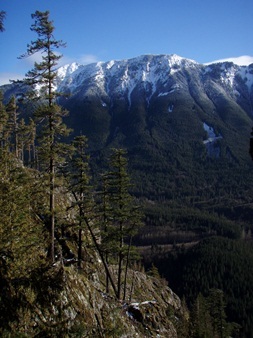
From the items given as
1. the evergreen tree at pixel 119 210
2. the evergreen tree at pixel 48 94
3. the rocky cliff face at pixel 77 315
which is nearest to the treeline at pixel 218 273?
the evergreen tree at pixel 119 210

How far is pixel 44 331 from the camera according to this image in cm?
1458

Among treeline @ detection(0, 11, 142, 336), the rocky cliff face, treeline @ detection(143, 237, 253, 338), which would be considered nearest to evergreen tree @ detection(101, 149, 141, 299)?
treeline @ detection(0, 11, 142, 336)

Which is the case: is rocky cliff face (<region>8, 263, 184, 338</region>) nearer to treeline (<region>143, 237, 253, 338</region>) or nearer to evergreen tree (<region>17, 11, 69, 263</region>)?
evergreen tree (<region>17, 11, 69, 263</region>)

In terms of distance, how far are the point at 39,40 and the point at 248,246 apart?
20320cm

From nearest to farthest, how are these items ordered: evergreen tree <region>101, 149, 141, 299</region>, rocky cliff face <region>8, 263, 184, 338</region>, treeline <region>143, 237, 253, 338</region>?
1. rocky cliff face <region>8, 263, 184, 338</region>
2. evergreen tree <region>101, 149, 141, 299</region>
3. treeline <region>143, 237, 253, 338</region>

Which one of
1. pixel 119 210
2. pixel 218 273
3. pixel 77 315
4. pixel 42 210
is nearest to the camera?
pixel 77 315

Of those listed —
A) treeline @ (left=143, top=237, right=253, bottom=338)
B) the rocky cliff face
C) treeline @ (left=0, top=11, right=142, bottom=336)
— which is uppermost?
treeline @ (left=0, top=11, right=142, bottom=336)

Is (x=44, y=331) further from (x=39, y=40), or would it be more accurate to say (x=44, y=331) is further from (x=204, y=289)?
(x=204, y=289)

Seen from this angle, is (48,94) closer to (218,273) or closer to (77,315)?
(77,315)

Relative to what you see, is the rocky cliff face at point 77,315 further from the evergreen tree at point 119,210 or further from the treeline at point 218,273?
the treeline at point 218,273

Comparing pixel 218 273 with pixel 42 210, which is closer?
pixel 42 210

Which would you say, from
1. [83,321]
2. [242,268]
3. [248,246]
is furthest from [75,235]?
[248,246]

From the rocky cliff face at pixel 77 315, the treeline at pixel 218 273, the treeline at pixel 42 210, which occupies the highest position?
the treeline at pixel 42 210

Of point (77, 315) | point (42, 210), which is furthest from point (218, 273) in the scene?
point (77, 315)
